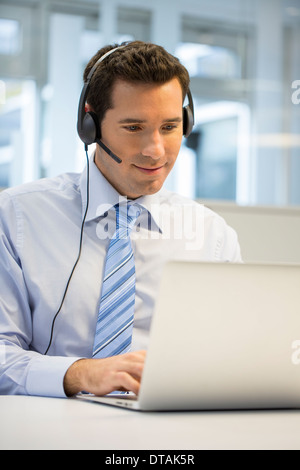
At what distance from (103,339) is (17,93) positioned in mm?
3228

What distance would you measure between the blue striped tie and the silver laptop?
1.49 ft

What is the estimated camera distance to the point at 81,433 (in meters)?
0.71

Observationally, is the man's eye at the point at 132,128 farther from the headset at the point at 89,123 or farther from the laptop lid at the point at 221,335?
the laptop lid at the point at 221,335

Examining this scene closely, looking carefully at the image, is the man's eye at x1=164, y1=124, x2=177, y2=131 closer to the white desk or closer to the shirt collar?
the shirt collar

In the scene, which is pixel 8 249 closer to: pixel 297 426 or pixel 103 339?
pixel 103 339

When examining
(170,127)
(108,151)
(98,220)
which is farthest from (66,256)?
(170,127)

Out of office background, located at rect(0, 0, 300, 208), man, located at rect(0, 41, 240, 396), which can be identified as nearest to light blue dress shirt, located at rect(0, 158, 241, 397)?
man, located at rect(0, 41, 240, 396)

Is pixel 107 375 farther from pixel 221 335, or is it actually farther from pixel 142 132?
pixel 142 132

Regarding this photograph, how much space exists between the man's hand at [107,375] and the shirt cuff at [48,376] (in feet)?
0.04

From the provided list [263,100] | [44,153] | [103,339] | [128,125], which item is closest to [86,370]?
[103,339]

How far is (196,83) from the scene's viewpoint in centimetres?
464

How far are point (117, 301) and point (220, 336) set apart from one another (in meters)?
0.57

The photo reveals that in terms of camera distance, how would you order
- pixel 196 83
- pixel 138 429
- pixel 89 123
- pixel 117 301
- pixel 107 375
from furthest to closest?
pixel 196 83, pixel 89 123, pixel 117 301, pixel 107 375, pixel 138 429

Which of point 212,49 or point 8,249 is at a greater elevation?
point 212,49
